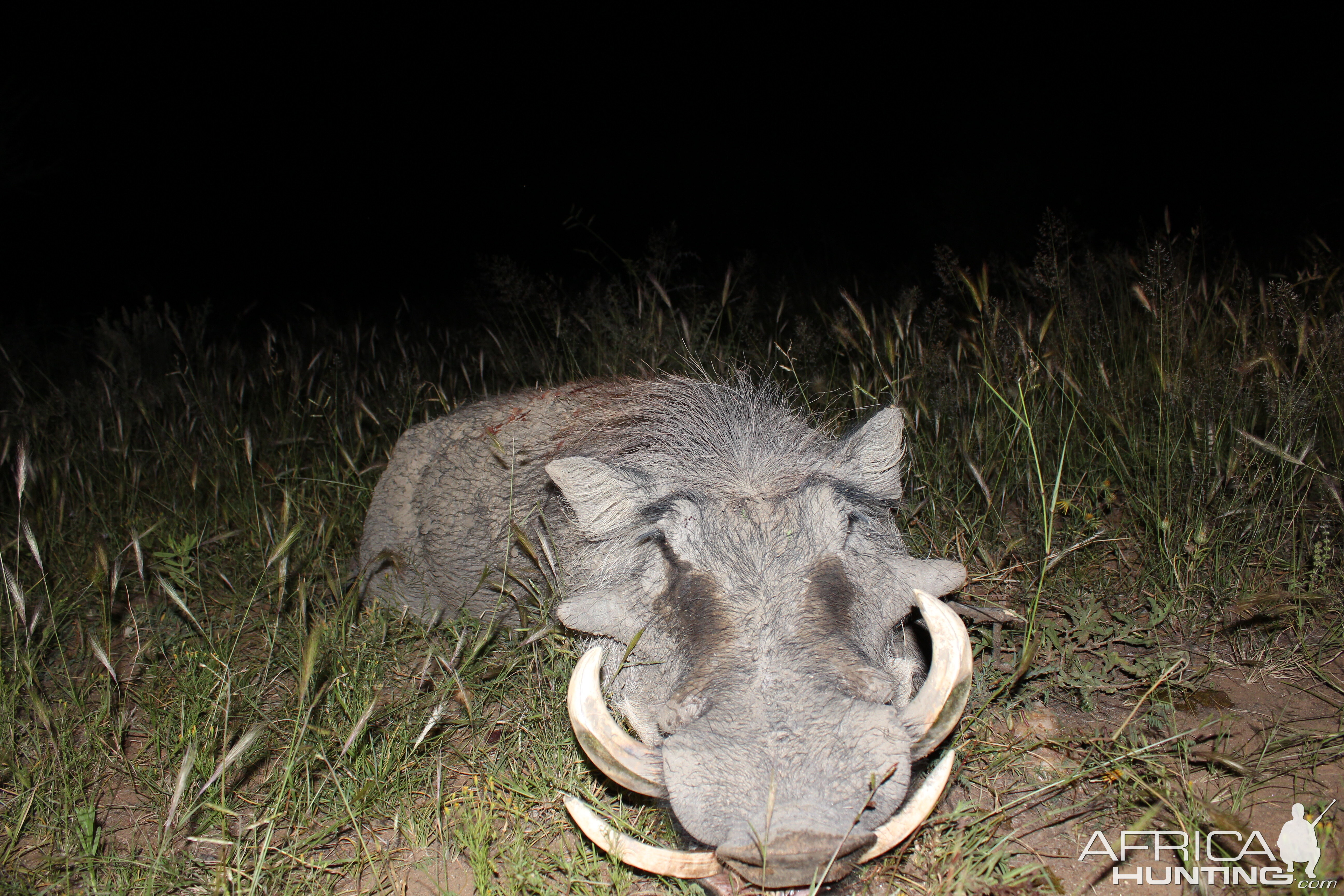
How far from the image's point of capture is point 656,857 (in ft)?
4.98

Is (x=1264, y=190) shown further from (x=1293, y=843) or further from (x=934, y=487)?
(x=1293, y=843)

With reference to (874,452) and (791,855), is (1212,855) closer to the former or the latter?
(791,855)

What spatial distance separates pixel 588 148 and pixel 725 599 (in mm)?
13132

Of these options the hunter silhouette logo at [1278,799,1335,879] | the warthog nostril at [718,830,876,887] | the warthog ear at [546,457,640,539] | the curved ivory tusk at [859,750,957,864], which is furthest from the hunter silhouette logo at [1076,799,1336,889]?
the warthog ear at [546,457,640,539]

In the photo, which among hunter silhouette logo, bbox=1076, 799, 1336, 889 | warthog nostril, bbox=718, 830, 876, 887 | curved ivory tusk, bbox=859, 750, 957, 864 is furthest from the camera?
hunter silhouette logo, bbox=1076, 799, 1336, 889

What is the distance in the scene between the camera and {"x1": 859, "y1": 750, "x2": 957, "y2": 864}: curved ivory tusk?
56.8 inches

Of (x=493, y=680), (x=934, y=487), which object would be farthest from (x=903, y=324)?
(x=493, y=680)

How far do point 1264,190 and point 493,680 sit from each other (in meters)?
9.93

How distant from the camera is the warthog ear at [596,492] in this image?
2.22 m

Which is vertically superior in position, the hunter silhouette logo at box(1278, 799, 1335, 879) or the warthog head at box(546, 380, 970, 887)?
the warthog head at box(546, 380, 970, 887)

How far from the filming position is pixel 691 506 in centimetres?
203

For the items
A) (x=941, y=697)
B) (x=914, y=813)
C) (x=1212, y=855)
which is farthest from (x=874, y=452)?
(x=1212, y=855)

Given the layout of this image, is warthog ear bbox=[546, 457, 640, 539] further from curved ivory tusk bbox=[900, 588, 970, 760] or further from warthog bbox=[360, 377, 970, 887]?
curved ivory tusk bbox=[900, 588, 970, 760]

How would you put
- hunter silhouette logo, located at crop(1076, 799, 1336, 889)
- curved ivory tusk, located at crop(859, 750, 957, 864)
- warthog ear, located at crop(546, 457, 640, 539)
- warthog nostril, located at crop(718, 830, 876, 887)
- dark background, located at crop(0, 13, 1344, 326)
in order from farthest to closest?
dark background, located at crop(0, 13, 1344, 326) < warthog ear, located at crop(546, 457, 640, 539) < hunter silhouette logo, located at crop(1076, 799, 1336, 889) < curved ivory tusk, located at crop(859, 750, 957, 864) < warthog nostril, located at crop(718, 830, 876, 887)
